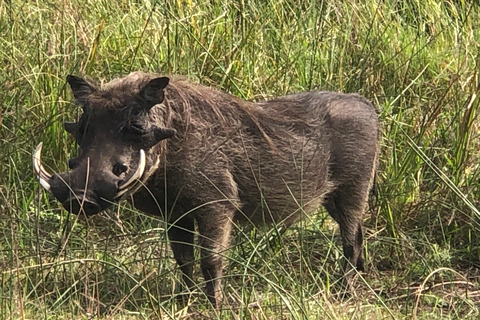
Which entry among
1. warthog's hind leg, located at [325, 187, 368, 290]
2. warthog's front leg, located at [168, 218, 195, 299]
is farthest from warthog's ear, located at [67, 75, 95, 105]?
warthog's hind leg, located at [325, 187, 368, 290]

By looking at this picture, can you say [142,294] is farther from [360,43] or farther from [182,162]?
[360,43]

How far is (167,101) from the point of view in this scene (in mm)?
4195

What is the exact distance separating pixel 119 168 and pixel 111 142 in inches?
4.4

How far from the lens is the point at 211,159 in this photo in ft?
13.8

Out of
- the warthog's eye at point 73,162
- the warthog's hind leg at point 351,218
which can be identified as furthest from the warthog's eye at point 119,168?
the warthog's hind leg at point 351,218

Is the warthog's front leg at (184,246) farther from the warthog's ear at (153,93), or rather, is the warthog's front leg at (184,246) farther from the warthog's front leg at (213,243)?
the warthog's ear at (153,93)

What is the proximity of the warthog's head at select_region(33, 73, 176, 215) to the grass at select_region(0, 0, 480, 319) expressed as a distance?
0.35 meters

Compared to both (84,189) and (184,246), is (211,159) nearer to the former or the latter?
(184,246)

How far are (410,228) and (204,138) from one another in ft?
4.22

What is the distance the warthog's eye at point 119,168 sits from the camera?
3807mm

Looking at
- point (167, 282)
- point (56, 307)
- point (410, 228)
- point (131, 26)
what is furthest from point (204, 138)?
point (131, 26)

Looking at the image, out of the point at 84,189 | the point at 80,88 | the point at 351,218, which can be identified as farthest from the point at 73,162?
the point at 351,218

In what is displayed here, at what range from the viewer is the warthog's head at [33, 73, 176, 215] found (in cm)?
368

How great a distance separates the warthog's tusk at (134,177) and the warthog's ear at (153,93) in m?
0.25
